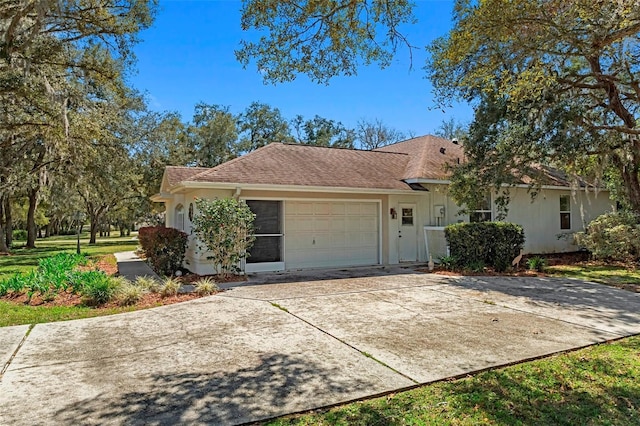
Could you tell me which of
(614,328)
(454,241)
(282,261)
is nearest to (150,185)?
(282,261)

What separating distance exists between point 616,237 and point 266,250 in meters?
10.9

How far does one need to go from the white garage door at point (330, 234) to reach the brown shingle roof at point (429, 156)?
2.17 m

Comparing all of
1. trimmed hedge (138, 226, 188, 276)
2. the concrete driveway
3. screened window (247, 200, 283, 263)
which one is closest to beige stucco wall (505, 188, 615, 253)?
the concrete driveway

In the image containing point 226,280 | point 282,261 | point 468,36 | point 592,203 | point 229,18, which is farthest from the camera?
point 592,203

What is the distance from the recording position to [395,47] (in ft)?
19.9

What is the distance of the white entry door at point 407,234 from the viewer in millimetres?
13695

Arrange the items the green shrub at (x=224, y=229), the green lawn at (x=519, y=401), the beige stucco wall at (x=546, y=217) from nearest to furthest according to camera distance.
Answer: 1. the green lawn at (x=519, y=401)
2. the green shrub at (x=224, y=229)
3. the beige stucco wall at (x=546, y=217)

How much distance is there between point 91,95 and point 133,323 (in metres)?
13.6

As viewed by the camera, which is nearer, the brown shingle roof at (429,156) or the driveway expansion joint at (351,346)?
the driveway expansion joint at (351,346)

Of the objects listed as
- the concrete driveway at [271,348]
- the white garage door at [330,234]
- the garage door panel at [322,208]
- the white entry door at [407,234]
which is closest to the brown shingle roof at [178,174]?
the white garage door at [330,234]

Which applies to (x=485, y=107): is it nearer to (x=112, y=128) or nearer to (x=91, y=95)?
(x=91, y=95)

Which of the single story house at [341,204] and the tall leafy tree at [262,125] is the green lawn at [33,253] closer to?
the single story house at [341,204]

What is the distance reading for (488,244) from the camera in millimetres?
11789

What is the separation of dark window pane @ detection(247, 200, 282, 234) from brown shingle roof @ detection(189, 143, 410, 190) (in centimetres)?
79
